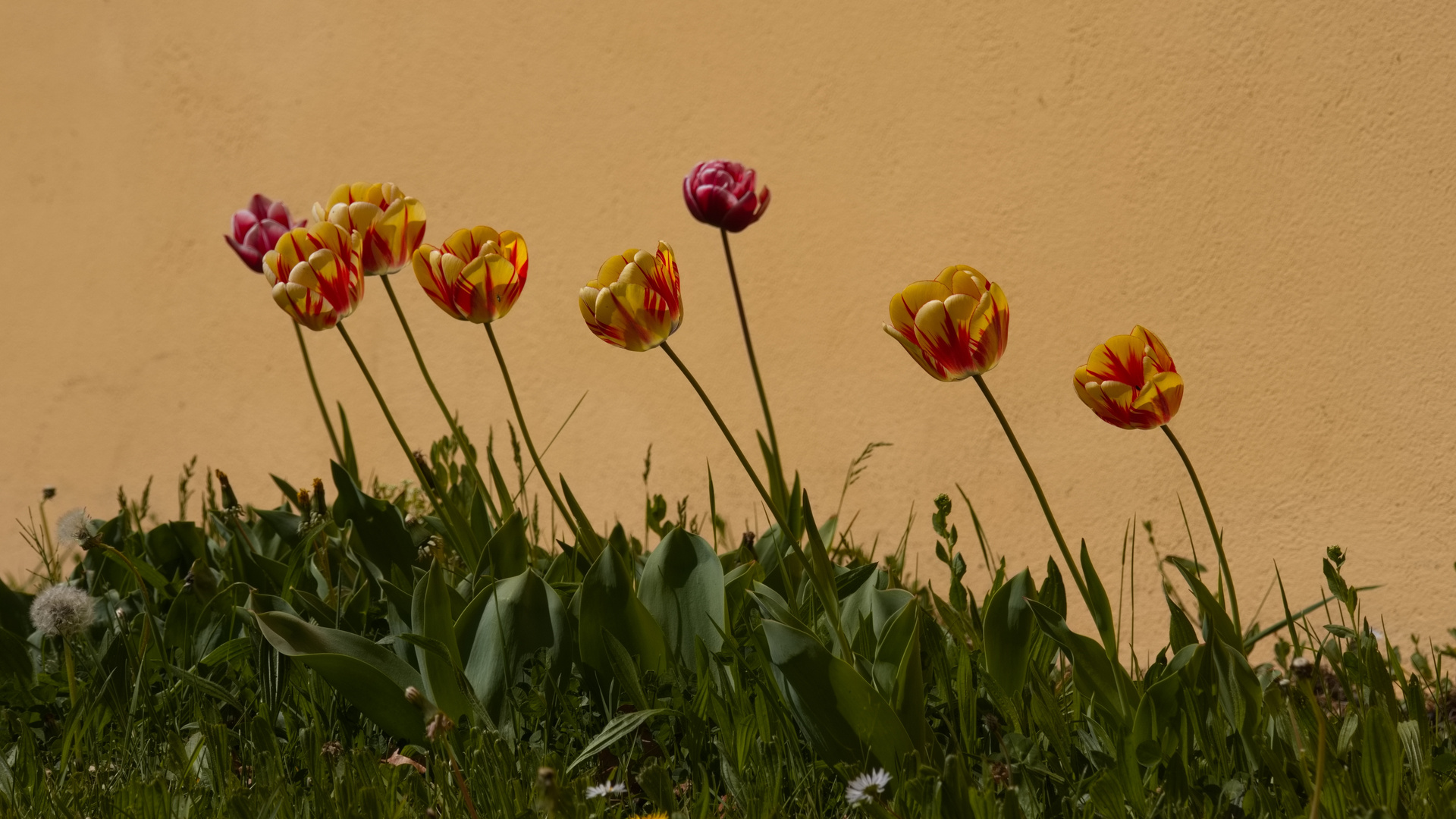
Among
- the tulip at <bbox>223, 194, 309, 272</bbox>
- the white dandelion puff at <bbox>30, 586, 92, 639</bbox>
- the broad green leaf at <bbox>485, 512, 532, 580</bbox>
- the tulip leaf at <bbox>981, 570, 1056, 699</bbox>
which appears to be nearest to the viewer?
the tulip leaf at <bbox>981, 570, 1056, 699</bbox>

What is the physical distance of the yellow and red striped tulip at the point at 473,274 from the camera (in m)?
1.62

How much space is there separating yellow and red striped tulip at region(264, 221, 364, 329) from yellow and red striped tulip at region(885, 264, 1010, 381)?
828 mm

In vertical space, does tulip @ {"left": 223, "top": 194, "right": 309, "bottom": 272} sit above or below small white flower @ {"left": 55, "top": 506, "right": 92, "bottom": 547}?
above

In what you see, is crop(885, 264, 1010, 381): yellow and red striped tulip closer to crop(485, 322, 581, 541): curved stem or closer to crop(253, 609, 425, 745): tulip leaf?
crop(485, 322, 581, 541): curved stem

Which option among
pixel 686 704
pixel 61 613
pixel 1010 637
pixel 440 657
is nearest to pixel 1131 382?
pixel 1010 637

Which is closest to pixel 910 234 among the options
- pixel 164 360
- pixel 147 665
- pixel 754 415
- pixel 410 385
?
pixel 754 415

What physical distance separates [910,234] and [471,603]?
176 cm

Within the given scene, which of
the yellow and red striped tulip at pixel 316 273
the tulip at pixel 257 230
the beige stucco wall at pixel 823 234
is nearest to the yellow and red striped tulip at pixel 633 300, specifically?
the yellow and red striped tulip at pixel 316 273

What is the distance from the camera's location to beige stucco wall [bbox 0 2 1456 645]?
8.66 feet

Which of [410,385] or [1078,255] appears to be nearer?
[1078,255]

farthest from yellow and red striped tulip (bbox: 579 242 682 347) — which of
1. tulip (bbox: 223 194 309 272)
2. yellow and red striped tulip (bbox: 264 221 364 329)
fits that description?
tulip (bbox: 223 194 309 272)

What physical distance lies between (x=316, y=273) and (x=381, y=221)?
128 mm

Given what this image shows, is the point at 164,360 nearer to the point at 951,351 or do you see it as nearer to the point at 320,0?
the point at 320,0

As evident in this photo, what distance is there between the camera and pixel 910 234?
3.05m
